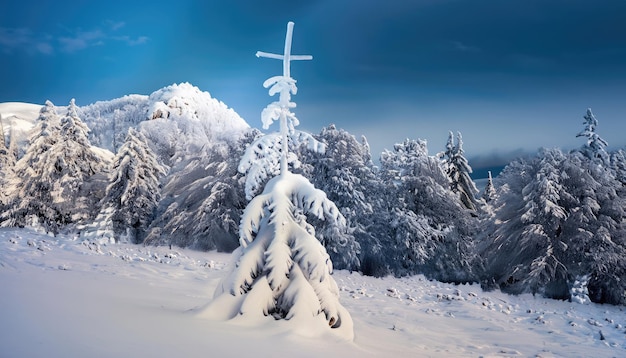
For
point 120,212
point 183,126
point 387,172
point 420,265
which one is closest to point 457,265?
point 420,265

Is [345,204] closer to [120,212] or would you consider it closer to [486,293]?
[486,293]

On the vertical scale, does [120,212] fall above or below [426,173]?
below

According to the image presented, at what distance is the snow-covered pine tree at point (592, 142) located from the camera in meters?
23.1

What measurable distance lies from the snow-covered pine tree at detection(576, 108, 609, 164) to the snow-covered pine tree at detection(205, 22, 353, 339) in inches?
870

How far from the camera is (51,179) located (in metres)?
24.8

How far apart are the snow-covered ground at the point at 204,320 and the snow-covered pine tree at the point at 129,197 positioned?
8.87 m

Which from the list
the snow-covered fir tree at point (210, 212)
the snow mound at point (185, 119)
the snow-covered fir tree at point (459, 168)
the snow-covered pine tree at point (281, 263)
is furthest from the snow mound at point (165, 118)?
the snow-covered pine tree at point (281, 263)

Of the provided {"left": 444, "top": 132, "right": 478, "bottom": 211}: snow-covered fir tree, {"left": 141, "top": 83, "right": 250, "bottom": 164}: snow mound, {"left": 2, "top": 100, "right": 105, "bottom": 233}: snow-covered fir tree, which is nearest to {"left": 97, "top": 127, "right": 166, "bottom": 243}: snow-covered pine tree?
{"left": 2, "top": 100, "right": 105, "bottom": 233}: snow-covered fir tree

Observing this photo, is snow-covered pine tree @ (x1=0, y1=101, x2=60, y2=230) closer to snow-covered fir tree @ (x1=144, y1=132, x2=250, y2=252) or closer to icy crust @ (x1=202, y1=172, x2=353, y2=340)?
snow-covered fir tree @ (x1=144, y1=132, x2=250, y2=252)

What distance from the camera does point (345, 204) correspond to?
74.9 ft

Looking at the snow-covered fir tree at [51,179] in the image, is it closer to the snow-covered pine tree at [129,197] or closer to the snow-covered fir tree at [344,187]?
the snow-covered pine tree at [129,197]

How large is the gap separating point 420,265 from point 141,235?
712 inches

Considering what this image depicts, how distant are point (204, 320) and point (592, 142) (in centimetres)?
2541

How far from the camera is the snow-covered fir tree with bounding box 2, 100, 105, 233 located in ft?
80.4
